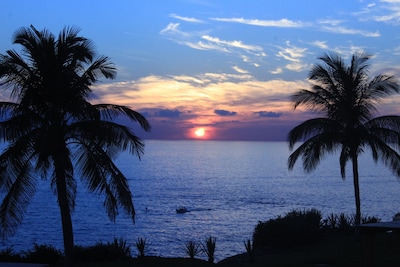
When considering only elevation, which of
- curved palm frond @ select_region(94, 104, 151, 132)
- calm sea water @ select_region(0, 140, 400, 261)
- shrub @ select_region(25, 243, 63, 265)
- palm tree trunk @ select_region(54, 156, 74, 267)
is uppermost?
curved palm frond @ select_region(94, 104, 151, 132)

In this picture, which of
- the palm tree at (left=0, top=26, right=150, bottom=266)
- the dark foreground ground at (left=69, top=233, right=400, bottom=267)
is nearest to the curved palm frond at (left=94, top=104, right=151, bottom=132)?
the palm tree at (left=0, top=26, right=150, bottom=266)

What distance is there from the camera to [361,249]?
59.9 ft

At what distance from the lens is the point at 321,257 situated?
16703 millimetres

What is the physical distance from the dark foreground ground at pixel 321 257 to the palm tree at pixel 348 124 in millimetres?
2818

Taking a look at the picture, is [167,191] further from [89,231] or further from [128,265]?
[128,265]

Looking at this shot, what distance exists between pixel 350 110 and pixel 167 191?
71.3 meters

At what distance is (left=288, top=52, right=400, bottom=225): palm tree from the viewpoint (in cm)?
2241

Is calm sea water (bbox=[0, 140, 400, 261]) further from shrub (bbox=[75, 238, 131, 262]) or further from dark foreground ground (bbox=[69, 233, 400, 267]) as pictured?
shrub (bbox=[75, 238, 131, 262])

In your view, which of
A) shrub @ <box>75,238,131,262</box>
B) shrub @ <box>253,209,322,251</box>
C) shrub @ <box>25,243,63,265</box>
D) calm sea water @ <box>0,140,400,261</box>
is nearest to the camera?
shrub @ <box>25,243,63,265</box>

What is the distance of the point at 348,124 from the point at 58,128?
1312cm

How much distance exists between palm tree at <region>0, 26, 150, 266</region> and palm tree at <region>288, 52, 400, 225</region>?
31.7ft

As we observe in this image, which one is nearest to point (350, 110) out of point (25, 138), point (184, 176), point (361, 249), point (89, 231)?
point (361, 249)

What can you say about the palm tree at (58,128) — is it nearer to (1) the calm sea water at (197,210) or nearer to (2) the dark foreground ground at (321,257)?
(2) the dark foreground ground at (321,257)

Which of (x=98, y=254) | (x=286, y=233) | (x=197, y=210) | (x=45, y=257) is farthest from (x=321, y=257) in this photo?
(x=197, y=210)
